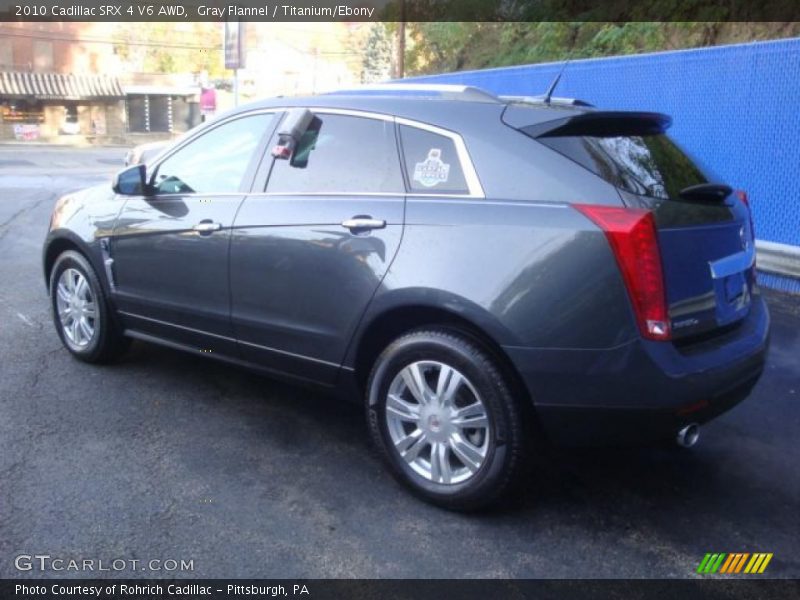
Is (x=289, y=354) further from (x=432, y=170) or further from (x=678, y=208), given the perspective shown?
(x=678, y=208)

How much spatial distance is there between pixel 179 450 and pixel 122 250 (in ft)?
4.55

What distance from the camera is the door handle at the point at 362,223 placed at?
3.28 meters

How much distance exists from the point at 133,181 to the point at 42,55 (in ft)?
165

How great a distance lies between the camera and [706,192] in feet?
10.3

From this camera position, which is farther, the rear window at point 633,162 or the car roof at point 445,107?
the car roof at point 445,107

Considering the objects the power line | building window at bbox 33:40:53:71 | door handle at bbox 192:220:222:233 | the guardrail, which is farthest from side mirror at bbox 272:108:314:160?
the power line

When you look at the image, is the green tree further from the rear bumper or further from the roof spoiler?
the rear bumper

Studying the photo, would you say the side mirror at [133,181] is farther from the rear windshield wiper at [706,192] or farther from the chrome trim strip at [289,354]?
the rear windshield wiper at [706,192]

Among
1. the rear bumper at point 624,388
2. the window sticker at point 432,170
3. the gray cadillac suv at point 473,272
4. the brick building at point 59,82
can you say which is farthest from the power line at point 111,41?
the rear bumper at point 624,388

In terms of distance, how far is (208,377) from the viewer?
472cm

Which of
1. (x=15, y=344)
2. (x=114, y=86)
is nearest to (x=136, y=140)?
(x=114, y=86)

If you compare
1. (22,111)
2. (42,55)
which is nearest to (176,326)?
(22,111)

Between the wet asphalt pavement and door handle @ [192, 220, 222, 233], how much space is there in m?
1.01

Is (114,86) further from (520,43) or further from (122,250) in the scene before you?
(122,250)
